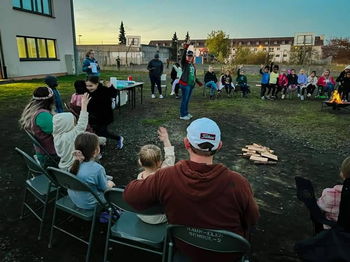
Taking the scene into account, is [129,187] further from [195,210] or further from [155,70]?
[155,70]

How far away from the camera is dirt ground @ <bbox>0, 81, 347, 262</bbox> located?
2.58m

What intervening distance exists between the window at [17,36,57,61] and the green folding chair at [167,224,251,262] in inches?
744

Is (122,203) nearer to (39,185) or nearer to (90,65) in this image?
(39,185)

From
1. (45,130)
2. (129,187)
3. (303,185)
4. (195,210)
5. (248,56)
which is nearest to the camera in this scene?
(195,210)

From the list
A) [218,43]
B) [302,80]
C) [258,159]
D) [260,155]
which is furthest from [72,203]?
[218,43]

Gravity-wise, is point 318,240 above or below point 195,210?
below

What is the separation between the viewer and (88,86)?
179 inches

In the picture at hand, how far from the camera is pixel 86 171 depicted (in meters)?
2.48

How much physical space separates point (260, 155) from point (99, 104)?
3267mm

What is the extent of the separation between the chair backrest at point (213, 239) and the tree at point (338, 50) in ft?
113

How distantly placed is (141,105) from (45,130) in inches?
262

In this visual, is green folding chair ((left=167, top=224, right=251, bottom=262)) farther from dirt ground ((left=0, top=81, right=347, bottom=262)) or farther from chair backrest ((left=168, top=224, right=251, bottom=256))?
dirt ground ((left=0, top=81, right=347, bottom=262))

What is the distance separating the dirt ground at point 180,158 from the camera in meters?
2.58

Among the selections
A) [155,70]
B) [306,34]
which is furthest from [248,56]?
[155,70]
